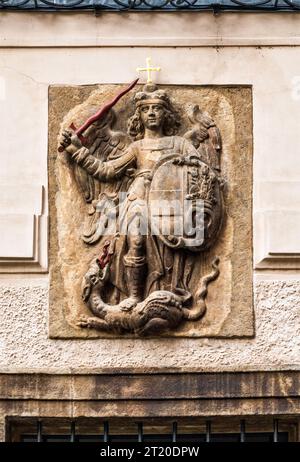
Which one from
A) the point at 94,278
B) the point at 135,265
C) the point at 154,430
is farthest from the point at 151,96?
the point at 154,430

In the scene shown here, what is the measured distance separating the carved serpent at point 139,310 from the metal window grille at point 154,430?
0.51 m

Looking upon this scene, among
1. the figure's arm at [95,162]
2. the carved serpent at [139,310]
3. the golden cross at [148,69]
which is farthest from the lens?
the golden cross at [148,69]

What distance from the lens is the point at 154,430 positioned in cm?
1997

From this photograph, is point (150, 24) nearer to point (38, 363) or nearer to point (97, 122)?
point (97, 122)

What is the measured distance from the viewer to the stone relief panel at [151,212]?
19812mm

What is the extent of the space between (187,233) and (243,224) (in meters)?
0.34

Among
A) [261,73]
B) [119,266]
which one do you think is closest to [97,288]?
[119,266]

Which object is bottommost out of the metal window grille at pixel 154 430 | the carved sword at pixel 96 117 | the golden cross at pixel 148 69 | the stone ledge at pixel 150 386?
the metal window grille at pixel 154 430

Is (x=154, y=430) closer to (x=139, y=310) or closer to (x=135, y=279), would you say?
(x=139, y=310)

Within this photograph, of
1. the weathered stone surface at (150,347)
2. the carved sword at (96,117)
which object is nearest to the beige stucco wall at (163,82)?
the weathered stone surface at (150,347)

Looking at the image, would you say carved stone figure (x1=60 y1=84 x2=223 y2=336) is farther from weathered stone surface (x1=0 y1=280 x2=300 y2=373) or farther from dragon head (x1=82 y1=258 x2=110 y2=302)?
weathered stone surface (x1=0 y1=280 x2=300 y2=373)

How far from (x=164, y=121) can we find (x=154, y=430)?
1.68 m

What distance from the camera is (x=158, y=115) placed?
20.0 metres

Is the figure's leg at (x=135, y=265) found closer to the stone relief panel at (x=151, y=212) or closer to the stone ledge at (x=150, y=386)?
the stone relief panel at (x=151, y=212)
